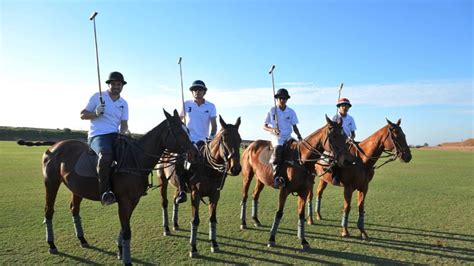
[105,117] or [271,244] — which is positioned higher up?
[105,117]

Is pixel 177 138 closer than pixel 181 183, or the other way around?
pixel 177 138

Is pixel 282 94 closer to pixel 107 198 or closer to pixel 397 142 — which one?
pixel 397 142

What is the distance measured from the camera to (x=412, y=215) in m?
9.26

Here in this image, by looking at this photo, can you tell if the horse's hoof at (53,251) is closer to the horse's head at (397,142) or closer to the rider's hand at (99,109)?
the rider's hand at (99,109)

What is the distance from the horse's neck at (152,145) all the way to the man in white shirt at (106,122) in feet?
1.53

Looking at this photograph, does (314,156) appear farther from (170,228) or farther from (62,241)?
(62,241)

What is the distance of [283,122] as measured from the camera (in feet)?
23.3

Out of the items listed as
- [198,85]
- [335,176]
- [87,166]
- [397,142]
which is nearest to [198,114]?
[198,85]

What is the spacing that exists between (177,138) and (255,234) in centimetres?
328

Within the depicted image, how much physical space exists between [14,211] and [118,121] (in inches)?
218

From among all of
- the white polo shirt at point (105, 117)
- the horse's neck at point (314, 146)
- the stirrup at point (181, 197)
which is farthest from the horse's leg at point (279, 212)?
the white polo shirt at point (105, 117)

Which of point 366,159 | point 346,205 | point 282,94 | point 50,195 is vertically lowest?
point 346,205

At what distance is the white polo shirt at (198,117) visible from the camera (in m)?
6.83

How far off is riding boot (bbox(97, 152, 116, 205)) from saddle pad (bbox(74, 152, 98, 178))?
39 centimetres
